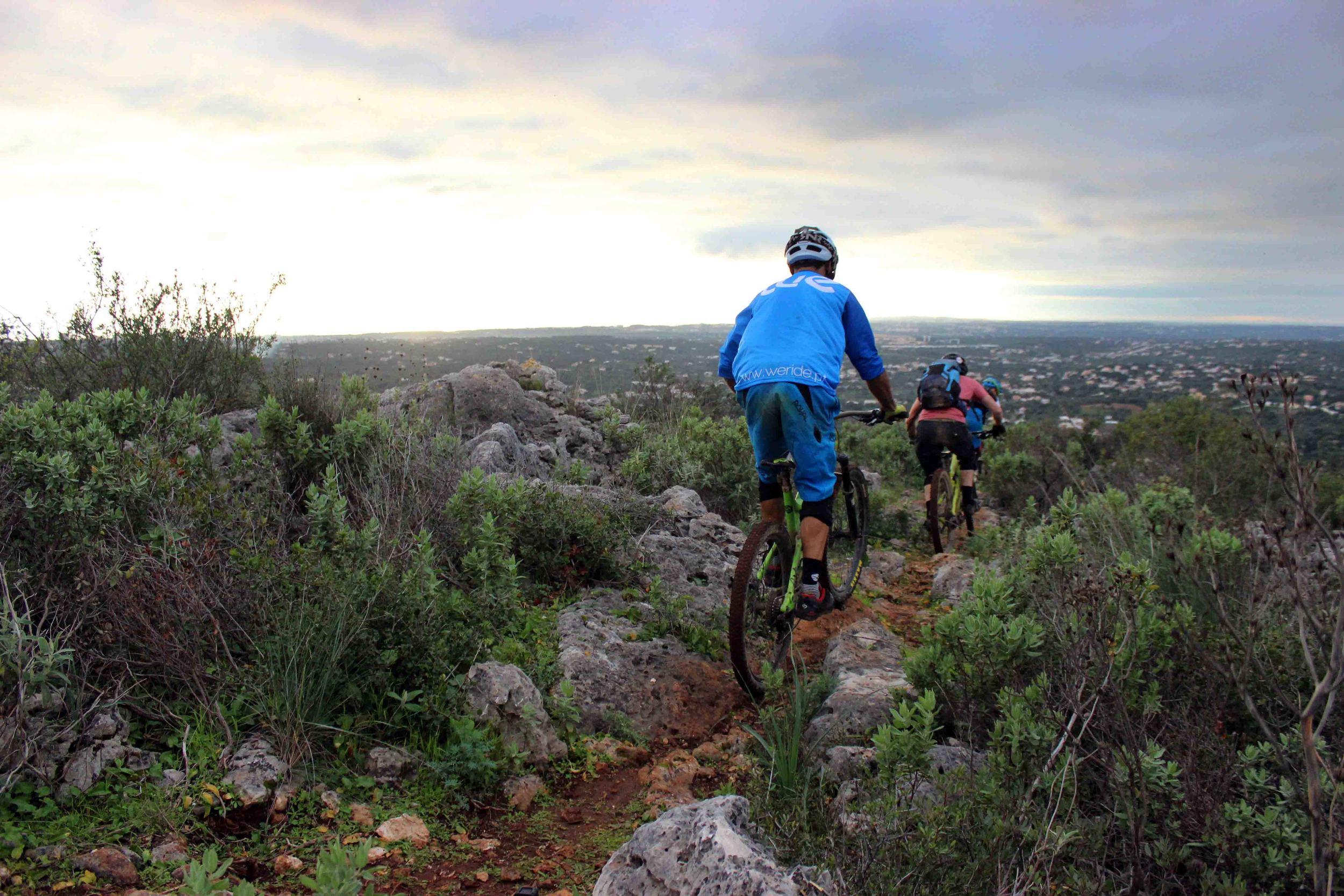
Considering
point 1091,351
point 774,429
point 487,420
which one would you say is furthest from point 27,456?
point 1091,351

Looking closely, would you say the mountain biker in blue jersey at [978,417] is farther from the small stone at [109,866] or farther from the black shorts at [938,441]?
the small stone at [109,866]

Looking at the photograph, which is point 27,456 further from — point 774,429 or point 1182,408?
point 1182,408

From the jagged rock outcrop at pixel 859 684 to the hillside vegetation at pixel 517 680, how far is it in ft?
0.40

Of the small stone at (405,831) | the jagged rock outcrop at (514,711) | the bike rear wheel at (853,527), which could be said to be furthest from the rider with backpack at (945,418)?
the small stone at (405,831)

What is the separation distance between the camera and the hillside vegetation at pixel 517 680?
226 centimetres

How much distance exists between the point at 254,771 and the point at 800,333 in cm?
306

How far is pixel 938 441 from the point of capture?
786 cm

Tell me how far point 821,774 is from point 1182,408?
1483cm

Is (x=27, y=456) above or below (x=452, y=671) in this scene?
above

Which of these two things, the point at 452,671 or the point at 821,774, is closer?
the point at 821,774

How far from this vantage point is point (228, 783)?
9.19ft

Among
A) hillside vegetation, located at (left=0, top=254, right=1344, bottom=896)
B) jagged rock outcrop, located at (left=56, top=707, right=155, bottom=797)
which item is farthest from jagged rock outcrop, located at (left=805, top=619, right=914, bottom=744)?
jagged rock outcrop, located at (left=56, top=707, right=155, bottom=797)

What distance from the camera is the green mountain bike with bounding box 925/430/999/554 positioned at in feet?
25.8

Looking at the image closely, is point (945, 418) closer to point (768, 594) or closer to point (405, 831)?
point (768, 594)
